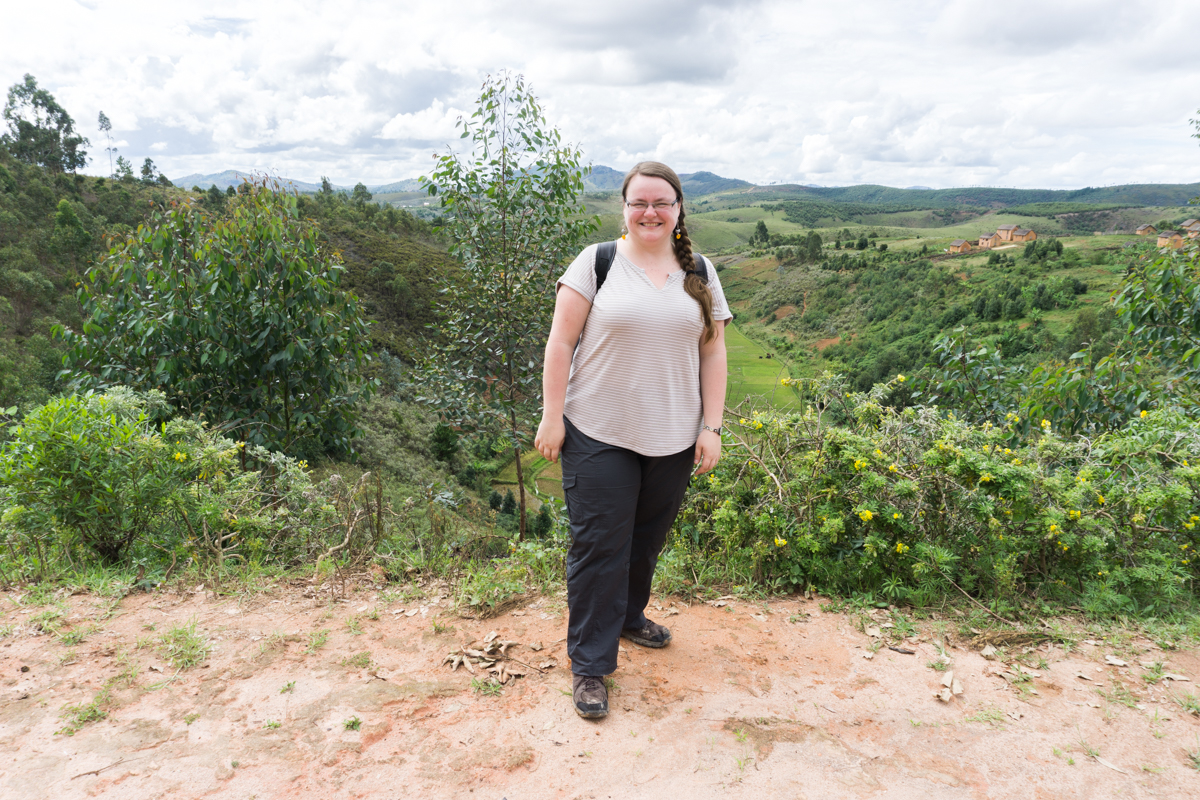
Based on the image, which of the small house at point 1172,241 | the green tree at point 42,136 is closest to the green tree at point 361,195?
the green tree at point 42,136

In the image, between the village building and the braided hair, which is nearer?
the braided hair

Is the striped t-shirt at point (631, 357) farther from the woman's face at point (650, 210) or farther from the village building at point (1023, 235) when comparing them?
the village building at point (1023, 235)

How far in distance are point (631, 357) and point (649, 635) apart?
1255mm

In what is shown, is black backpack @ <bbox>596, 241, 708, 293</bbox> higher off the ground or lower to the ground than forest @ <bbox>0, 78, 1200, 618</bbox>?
higher

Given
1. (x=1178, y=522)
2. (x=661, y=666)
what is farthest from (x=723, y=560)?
(x=1178, y=522)

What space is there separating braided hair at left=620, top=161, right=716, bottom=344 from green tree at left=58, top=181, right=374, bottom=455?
3.20m

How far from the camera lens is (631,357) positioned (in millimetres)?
2021

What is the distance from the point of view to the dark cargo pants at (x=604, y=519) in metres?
2.05

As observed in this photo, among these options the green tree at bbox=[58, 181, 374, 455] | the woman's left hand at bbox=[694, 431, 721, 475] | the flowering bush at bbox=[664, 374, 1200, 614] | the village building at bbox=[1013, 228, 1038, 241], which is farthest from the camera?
the village building at bbox=[1013, 228, 1038, 241]

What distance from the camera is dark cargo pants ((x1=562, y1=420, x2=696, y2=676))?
205 centimetres

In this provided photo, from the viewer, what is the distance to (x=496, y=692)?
222 cm

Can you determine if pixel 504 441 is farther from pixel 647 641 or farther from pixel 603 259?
pixel 603 259

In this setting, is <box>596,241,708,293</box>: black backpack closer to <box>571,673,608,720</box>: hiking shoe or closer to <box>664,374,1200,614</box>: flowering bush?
<box>571,673,608,720</box>: hiking shoe

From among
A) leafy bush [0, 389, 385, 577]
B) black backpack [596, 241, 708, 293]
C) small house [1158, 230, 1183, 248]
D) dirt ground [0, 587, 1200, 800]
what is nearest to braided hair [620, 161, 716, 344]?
black backpack [596, 241, 708, 293]
